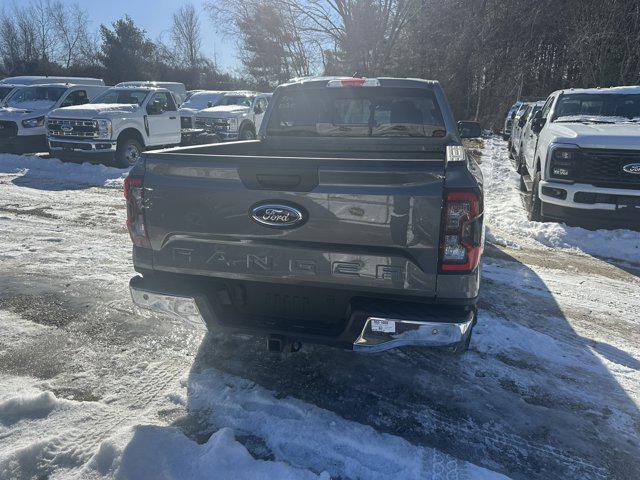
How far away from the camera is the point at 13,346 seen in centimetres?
376

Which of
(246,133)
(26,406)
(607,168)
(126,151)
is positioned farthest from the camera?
(246,133)

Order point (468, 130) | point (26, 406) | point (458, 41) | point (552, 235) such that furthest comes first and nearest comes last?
1. point (458, 41)
2. point (552, 235)
3. point (468, 130)
4. point (26, 406)

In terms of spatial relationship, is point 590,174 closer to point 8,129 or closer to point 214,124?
point 214,124

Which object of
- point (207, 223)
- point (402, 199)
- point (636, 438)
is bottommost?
point (636, 438)

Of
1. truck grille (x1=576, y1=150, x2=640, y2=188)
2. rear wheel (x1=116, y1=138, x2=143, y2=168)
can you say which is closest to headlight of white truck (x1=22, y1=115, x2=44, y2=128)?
rear wheel (x1=116, y1=138, x2=143, y2=168)

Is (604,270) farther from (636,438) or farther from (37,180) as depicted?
(37,180)

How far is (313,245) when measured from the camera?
9.09ft

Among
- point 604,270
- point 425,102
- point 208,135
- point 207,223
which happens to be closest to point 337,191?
point 207,223

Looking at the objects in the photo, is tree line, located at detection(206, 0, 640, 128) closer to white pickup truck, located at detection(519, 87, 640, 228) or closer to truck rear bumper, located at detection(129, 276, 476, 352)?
white pickup truck, located at detection(519, 87, 640, 228)

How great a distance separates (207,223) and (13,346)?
6.92ft

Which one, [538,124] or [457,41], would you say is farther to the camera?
[457,41]

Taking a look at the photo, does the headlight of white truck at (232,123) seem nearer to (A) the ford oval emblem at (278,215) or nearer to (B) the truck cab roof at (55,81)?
(B) the truck cab roof at (55,81)

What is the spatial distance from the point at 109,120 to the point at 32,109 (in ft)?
15.0

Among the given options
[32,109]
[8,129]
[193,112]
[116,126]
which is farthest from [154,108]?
[8,129]
